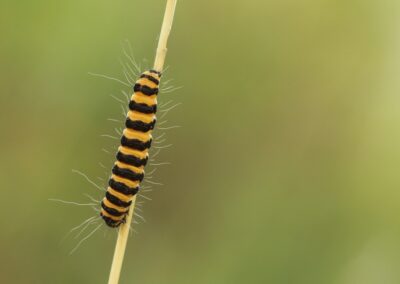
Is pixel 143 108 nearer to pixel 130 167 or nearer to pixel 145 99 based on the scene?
pixel 145 99

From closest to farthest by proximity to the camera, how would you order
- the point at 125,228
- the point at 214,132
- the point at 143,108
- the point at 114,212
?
the point at 125,228
the point at 143,108
the point at 114,212
the point at 214,132

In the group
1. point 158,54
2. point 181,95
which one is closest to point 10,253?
point 181,95

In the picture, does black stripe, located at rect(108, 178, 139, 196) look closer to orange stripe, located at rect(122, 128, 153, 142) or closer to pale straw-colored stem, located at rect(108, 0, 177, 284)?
orange stripe, located at rect(122, 128, 153, 142)

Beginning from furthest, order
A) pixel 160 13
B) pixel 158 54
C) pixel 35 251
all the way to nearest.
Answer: pixel 160 13 < pixel 35 251 < pixel 158 54

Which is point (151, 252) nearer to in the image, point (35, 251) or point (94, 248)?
point (94, 248)

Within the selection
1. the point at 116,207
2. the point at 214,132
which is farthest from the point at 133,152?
the point at 214,132

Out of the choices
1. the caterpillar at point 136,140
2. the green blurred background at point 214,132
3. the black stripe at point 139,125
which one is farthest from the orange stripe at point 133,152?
the green blurred background at point 214,132
